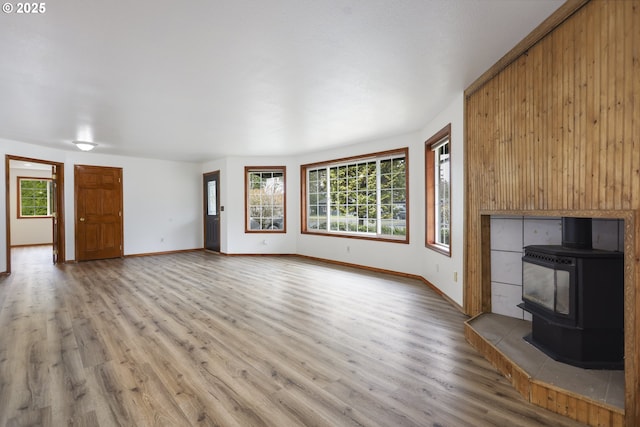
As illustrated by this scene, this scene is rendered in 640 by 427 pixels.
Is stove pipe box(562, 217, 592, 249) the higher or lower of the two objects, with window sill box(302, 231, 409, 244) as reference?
higher

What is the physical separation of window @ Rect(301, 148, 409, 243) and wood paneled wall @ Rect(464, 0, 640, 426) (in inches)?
94.9

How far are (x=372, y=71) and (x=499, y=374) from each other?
2653 mm

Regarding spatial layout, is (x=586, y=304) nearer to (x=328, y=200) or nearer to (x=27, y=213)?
(x=328, y=200)

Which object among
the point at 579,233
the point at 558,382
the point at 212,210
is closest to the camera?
the point at 558,382

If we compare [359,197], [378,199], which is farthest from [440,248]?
[359,197]

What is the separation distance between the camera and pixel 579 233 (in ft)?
7.39

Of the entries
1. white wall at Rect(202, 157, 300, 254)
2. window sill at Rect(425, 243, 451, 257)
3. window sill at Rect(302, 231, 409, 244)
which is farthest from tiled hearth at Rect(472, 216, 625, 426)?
white wall at Rect(202, 157, 300, 254)

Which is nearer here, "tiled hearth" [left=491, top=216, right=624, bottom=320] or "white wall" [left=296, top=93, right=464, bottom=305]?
"tiled hearth" [left=491, top=216, right=624, bottom=320]

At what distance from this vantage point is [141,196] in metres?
7.60

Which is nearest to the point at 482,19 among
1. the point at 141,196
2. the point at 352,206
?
the point at 352,206

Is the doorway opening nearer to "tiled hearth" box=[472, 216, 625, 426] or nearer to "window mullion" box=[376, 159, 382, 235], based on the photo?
"window mullion" box=[376, 159, 382, 235]

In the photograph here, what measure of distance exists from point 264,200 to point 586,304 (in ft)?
20.9

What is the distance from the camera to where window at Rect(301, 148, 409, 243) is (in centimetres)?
545

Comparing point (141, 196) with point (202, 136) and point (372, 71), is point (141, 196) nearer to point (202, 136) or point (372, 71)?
point (202, 136)
